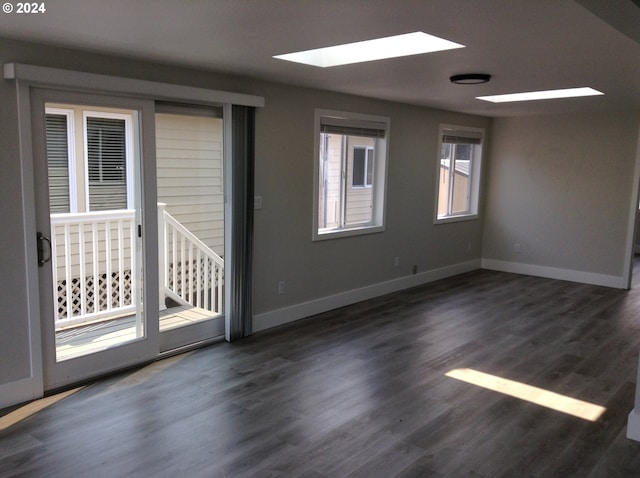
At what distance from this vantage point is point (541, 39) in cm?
289

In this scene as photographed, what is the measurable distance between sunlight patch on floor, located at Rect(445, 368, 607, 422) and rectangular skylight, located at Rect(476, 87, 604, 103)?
9.41 ft

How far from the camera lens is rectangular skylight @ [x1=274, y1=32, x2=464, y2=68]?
3.27 m

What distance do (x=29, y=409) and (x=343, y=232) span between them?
338 centimetres

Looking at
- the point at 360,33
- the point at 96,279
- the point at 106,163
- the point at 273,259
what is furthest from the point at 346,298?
the point at 360,33

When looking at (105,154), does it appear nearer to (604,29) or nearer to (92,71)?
(92,71)

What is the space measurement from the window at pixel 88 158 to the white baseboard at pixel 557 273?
5.87 meters

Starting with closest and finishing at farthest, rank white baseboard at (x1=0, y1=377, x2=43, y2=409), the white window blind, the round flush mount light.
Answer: white baseboard at (x1=0, y1=377, x2=43, y2=409)
the round flush mount light
the white window blind

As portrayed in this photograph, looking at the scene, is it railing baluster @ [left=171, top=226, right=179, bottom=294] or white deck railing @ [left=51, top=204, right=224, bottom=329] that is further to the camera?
railing baluster @ [left=171, top=226, right=179, bottom=294]

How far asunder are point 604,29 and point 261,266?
10.6 feet

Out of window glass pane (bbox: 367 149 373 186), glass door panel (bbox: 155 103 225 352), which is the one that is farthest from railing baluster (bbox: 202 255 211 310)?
window glass pane (bbox: 367 149 373 186)

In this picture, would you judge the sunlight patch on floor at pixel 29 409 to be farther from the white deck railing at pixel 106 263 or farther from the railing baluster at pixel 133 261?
the railing baluster at pixel 133 261

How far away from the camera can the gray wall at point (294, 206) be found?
322 centimetres

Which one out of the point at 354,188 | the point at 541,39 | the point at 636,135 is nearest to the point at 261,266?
the point at 354,188

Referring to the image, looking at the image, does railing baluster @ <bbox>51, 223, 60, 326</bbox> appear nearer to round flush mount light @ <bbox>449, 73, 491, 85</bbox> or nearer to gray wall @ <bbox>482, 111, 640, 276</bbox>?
round flush mount light @ <bbox>449, 73, 491, 85</bbox>
